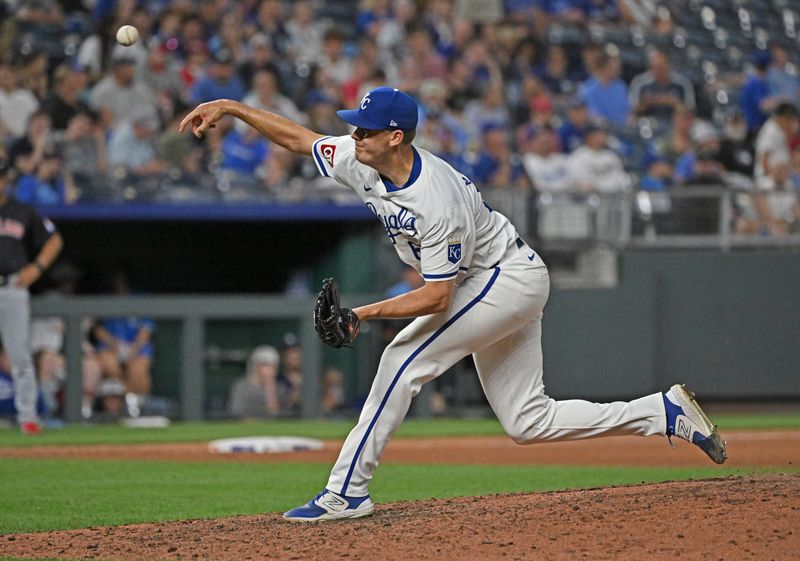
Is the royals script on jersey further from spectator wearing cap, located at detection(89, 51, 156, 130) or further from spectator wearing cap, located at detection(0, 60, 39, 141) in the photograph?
spectator wearing cap, located at detection(0, 60, 39, 141)

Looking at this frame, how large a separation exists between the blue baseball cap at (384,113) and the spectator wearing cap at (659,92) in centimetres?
1014

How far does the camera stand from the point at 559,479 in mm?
7480

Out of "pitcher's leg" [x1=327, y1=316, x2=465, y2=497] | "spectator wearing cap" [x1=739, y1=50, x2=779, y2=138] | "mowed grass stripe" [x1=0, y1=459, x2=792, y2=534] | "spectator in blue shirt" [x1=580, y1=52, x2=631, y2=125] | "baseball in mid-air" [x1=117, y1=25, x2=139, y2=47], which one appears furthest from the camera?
"spectator in blue shirt" [x1=580, y1=52, x2=631, y2=125]

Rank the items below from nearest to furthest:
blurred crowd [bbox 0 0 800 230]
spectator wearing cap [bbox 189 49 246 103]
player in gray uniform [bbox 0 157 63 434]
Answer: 1. player in gray uniform [bbox 0 157 63 434]
2. blurred crowd [bbox 0 0 800 230]
3. spectator wearing cap [bbox 189 49 246 103]

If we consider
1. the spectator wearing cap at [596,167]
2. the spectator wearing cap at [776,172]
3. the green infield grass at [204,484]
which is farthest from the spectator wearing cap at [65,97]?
the spectator wearing cap at [776,172]

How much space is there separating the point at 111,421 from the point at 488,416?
3.72 meters

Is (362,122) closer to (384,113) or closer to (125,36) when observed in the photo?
(384,113)

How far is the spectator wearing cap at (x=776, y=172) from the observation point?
12602 mm

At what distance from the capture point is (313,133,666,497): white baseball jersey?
5008 millimetres

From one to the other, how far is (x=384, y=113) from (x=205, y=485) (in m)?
3.12

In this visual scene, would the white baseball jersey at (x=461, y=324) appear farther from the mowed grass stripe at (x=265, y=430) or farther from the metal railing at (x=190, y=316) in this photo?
the metal railing at (x=190, y=316)

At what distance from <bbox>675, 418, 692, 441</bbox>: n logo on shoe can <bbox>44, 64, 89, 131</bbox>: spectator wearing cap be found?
8.38 meters

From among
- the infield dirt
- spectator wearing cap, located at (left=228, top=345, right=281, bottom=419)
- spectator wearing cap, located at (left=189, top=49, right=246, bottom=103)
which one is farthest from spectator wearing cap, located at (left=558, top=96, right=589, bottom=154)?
the infield dirt

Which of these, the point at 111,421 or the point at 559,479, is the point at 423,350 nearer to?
the point at 559,479
